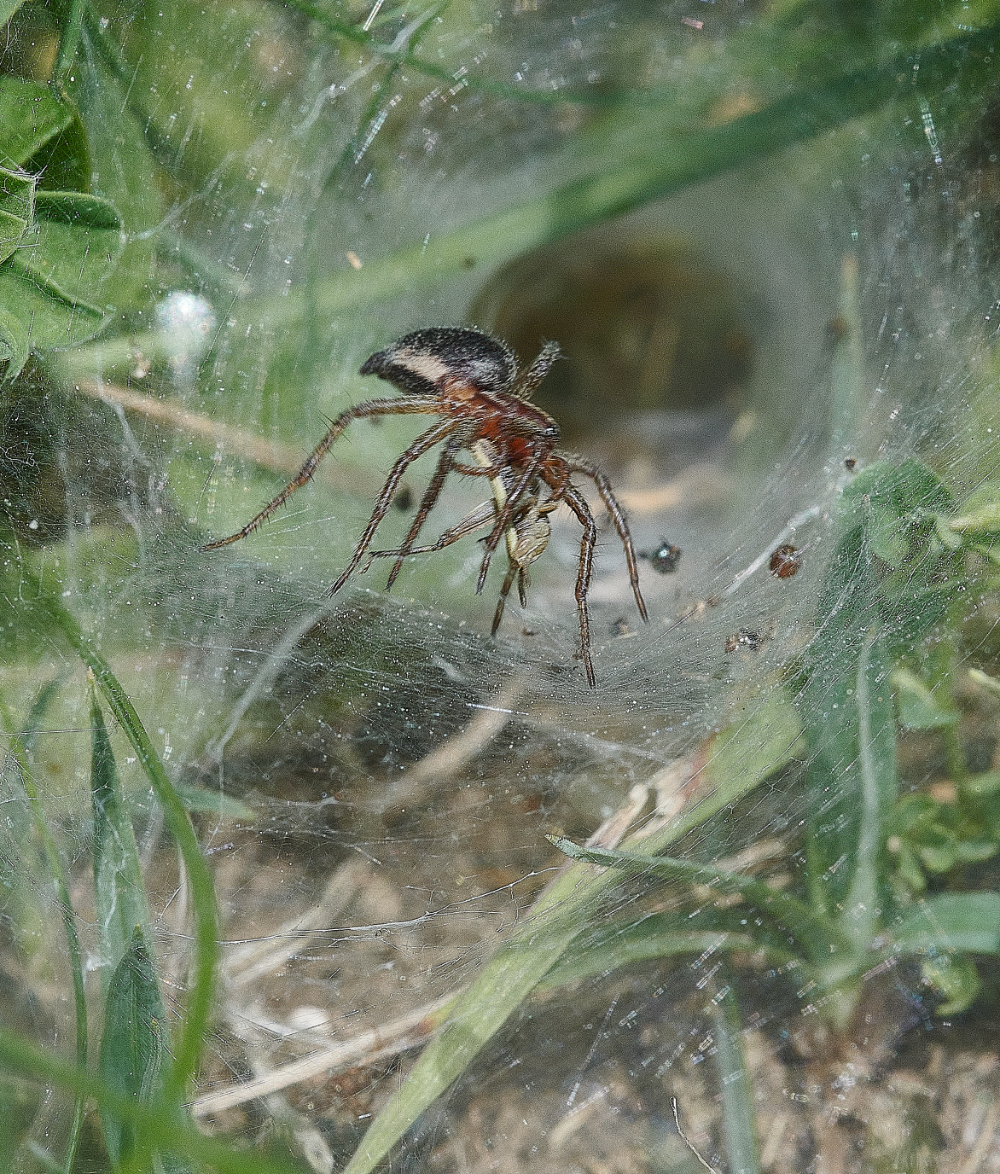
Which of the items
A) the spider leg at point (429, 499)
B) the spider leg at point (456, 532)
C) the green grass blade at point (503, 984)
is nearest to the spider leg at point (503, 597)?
the spider leg at point (456, 532)

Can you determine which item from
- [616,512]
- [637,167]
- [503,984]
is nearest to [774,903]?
[503,984]

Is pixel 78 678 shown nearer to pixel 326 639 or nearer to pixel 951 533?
pixel 326 639

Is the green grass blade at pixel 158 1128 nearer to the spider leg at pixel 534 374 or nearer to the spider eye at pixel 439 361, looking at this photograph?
the spider eye at pixel 439 361

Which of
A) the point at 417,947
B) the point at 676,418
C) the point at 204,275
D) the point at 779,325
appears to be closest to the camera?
the point at 417,947

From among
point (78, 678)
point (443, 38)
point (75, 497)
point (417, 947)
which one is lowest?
point (417, 947)

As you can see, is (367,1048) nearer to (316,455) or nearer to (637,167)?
(316,455)

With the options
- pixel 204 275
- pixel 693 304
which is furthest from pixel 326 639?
pixel 693 304
